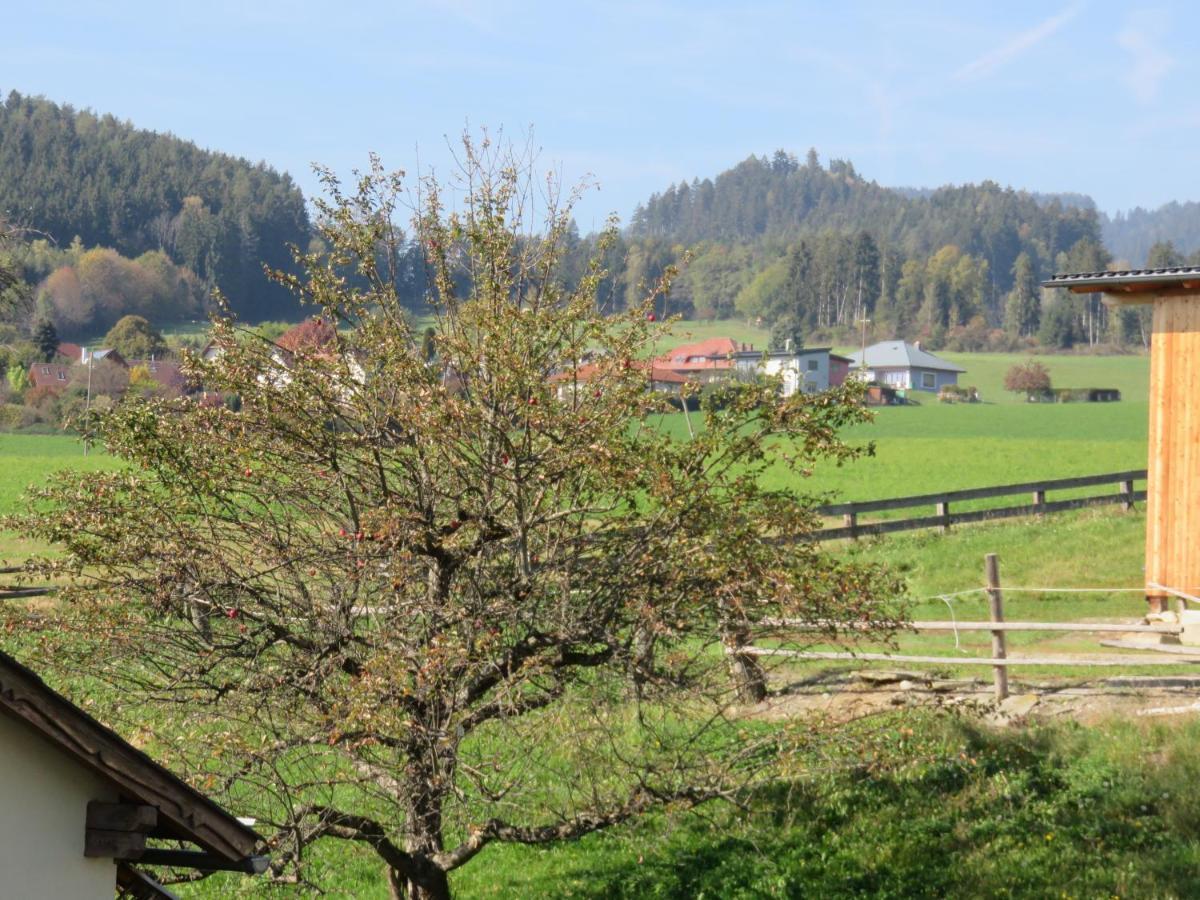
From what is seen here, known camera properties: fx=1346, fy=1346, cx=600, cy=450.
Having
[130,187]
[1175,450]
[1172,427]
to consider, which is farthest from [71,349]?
[1175,450]

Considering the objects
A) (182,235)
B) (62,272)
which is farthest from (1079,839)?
(182,235)

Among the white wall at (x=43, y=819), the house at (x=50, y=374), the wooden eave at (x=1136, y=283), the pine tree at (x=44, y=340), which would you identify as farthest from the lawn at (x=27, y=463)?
the white wall at (x=43, y=819)

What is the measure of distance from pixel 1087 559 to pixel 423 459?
17309 mm

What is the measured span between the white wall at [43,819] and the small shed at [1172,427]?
1514 cm

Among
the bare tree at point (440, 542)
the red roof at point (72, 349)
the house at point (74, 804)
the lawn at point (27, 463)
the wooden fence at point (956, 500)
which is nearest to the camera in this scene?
the house at point (74, 804)

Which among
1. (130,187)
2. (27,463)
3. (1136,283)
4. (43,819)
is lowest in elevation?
(27,463)

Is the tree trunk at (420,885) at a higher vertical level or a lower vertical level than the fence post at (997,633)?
lower

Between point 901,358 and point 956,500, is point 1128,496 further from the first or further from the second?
point 901,358

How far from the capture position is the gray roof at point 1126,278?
691 inches

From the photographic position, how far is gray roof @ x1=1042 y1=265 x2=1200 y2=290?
17562 mm

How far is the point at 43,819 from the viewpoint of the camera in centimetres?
586

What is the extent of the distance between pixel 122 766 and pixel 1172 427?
15643 millimetres

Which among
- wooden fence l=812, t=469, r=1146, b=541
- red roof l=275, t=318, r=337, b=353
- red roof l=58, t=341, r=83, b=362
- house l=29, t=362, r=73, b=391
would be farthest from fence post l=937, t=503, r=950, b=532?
red roof l=58, t=341, r=83, b=362

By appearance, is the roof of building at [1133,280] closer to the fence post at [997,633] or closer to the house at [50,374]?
the fence post at [997,633]
